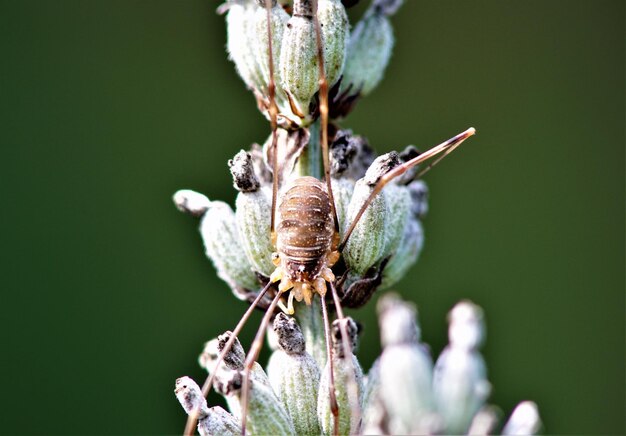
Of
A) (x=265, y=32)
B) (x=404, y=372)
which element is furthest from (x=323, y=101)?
(x=404, y=372)

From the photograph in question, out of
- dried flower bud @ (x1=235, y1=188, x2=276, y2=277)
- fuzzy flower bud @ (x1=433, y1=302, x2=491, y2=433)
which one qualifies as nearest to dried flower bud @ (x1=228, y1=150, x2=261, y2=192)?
dried flower bud @ (x1=235, y1=188, x2=276, y2=277)

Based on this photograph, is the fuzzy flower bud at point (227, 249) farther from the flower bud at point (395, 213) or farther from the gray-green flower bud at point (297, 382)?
the flower bud at point (395, 213)

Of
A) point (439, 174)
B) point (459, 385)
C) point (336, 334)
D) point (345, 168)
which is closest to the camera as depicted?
point (459, 385)

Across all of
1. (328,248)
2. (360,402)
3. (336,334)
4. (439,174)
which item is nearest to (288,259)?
(328,248)

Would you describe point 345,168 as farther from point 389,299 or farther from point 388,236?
point 389,299

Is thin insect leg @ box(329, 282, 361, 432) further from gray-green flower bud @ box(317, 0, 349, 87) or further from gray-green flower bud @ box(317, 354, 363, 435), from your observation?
gray-green flower bud @ box(317, 0, 349, 87)

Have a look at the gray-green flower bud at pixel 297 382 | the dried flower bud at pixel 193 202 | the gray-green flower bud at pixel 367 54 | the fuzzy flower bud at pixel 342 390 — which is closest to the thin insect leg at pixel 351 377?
the fuzzy flower bud at pixel 342 390

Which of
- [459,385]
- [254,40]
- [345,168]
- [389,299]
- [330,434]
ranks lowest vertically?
[330,434]
